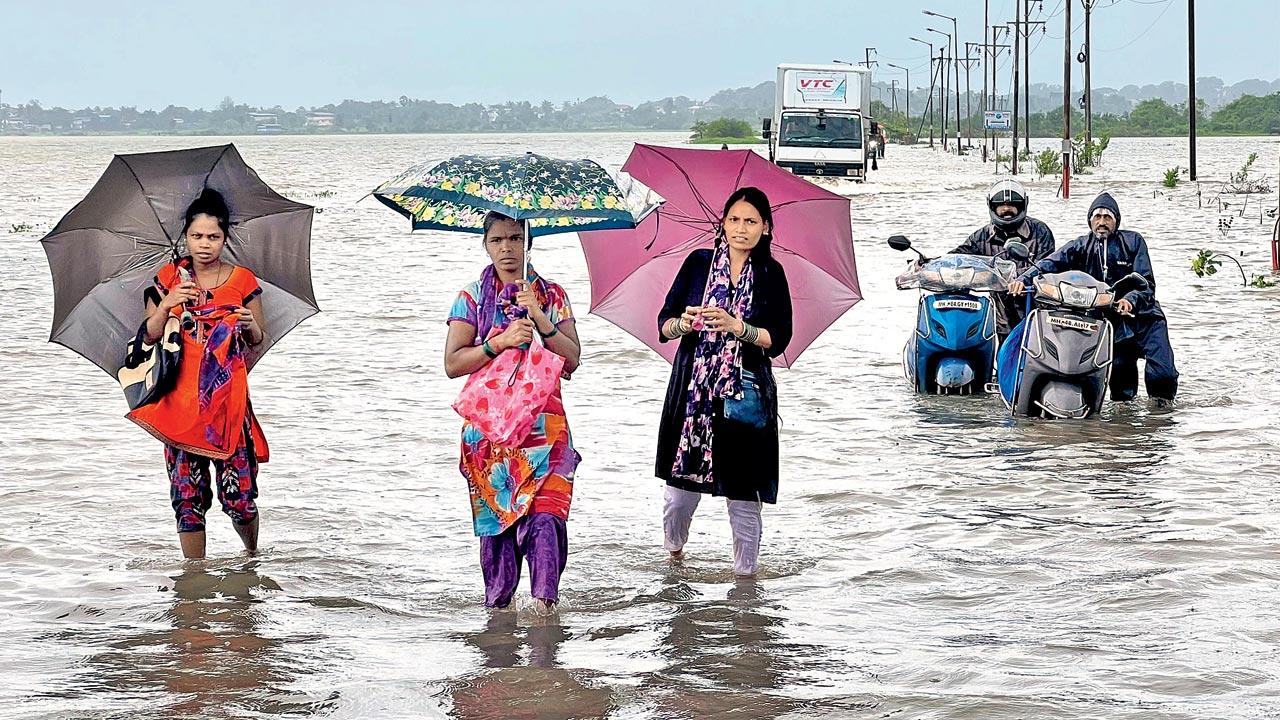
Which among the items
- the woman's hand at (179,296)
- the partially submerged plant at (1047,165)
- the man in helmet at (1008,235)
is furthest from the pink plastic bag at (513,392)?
the partially submerged plant at (1047,165)

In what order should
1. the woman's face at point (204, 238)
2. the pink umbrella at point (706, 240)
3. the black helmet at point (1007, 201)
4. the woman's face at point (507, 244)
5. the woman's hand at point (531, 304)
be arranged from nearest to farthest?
the woman's hand at point (531, 304)
the woman's face at point (507, 244)
the woman's face at point (204, 238)
the pink umbrella at point (706, 240)
the black helmet at point (1007, 201)

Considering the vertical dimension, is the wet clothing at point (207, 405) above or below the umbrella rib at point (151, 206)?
below

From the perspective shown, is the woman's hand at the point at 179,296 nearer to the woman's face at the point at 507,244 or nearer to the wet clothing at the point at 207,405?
the wet clothing at the point at 207,405

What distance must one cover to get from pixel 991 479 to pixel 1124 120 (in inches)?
6142

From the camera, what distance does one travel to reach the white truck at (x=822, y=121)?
1704 inches

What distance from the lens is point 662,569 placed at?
22.8 ft

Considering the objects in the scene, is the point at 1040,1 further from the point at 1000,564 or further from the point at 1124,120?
the point at 1124,120

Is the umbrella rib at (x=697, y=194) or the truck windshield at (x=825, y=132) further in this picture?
the truck windshield at (x=825, y=132)

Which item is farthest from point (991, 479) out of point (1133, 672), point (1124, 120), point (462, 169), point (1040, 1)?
point (1124, 120)

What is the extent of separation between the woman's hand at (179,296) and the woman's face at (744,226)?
2025 millimetres

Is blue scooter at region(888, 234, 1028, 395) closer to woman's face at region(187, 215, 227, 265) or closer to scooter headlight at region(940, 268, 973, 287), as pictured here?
scooter headlight at region(940, 268, 973, 287)

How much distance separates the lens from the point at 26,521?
7.77 meters

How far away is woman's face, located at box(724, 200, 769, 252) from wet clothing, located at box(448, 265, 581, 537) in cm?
78

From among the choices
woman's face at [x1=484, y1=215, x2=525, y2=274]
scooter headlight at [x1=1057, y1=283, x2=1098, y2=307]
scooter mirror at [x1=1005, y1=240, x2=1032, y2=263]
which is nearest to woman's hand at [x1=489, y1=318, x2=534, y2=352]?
woman's face at [x1=484, y1=215, x2=525, y2=274]
